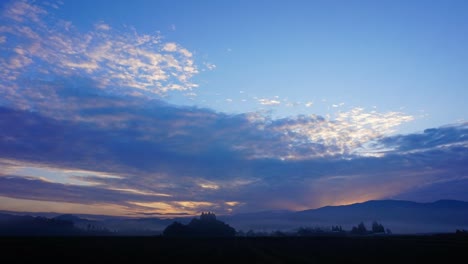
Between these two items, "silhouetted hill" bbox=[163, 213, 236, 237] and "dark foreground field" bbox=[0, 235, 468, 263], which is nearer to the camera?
"dark foreground field" bbox=[0, 235, 468, 263]

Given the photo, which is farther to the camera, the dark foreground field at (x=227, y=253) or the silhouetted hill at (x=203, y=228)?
the silhouetted hill at (x=203, y=228)

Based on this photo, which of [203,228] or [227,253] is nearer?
[227,253]

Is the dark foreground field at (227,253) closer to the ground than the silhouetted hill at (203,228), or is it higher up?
closer to the ground

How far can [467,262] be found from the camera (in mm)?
39438

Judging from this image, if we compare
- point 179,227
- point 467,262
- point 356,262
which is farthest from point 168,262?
point 179,227

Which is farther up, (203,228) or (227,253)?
(203,228)

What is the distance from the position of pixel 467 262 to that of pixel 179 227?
419 feet

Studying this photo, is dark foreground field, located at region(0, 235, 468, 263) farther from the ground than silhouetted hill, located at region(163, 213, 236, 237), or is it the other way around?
silhouetted hill, located at region(163, 213, 236, 237)

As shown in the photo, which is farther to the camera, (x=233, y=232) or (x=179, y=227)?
(x=233, y=232)

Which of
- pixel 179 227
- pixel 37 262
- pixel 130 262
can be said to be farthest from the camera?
pixel 179 227

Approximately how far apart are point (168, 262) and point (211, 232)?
125 metres

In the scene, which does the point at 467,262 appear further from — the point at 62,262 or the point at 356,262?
the point at 62,262

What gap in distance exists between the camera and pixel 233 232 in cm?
16912

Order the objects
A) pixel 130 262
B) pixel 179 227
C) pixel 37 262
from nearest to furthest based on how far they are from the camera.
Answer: pixel 37 262 < pixel 130 262 < pixel 179 227
